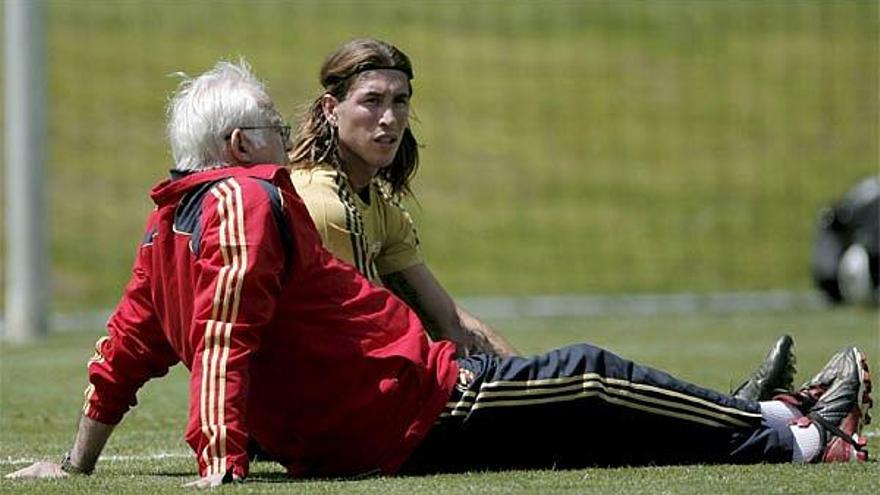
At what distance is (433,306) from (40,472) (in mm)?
1622

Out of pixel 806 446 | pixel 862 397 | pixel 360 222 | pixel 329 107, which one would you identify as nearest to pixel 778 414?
pixel 806 446

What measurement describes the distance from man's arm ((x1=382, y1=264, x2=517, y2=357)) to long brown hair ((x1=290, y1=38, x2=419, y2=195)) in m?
0.53

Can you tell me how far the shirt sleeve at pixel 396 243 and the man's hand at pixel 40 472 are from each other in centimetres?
141

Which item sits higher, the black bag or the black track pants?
the black track pants

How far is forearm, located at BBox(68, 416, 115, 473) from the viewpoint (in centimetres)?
595

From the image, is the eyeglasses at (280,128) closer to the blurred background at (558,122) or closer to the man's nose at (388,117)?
the man's nose at (388,117)

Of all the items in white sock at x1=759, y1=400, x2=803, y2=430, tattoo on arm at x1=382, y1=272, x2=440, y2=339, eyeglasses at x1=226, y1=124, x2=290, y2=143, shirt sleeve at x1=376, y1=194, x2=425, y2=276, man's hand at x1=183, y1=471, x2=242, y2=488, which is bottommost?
white sock at x1=759, y1=400, x2=803, y2=430

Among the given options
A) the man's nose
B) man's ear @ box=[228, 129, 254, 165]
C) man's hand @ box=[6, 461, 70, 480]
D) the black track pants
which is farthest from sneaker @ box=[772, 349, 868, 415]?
man's hand @ box=[6, 461, 70, 480]

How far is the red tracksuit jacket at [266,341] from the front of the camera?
543cm

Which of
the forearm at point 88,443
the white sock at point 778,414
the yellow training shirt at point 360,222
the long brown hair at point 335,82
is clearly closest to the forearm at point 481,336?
the yellow training shirt at point 360,222

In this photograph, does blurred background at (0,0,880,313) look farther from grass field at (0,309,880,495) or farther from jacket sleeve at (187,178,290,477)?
jacket sleeve at (187,178,290,477)

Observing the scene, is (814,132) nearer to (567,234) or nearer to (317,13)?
(567,234)

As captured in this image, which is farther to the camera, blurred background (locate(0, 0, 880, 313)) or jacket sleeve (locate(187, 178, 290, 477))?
blurred background (locate(0, 0, 880, 313))

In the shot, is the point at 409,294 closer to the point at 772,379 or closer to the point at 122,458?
the point at 122,458
